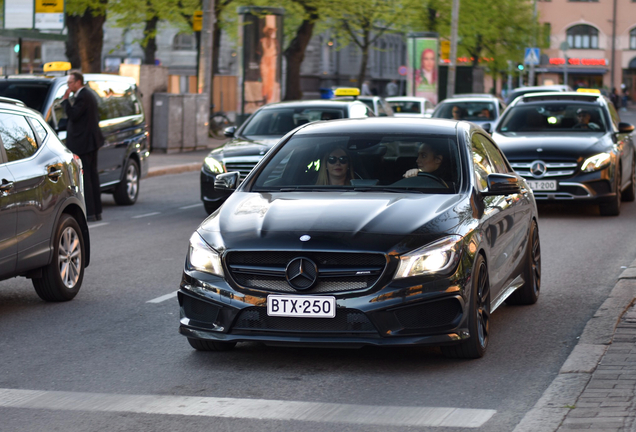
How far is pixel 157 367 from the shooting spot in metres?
6.53

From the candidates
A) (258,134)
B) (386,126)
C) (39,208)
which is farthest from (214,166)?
(386,126)

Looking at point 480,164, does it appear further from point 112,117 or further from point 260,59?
point 260,59

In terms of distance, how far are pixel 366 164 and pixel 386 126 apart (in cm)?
43

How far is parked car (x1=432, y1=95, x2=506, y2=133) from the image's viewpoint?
82.7 feet

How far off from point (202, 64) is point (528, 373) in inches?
901

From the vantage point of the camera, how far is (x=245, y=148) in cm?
1505

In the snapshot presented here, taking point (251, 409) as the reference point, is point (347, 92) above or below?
above

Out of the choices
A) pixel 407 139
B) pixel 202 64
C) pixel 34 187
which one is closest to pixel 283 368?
pixel 407 139

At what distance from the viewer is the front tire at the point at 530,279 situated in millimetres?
8523

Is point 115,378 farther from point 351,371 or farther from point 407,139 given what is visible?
point 407,139

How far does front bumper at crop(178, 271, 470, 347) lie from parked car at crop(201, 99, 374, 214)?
808cm

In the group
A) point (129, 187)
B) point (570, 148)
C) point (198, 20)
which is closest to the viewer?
point (570, 148)

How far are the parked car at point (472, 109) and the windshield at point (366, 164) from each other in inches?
691

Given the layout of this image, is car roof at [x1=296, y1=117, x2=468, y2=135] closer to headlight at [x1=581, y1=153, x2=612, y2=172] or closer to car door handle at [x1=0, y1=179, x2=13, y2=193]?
car door handle at [x1=0, y1=179, x2=13, y2=193]
